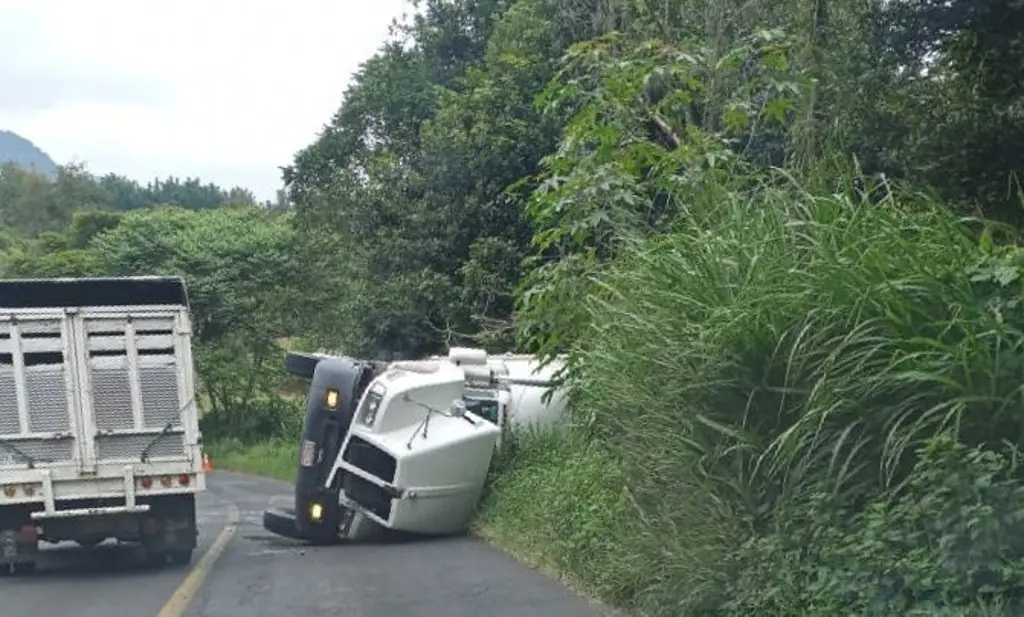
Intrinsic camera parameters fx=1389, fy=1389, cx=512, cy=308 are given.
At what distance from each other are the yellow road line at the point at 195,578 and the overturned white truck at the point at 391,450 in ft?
3.43

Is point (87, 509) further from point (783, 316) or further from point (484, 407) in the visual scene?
point (783, 316)

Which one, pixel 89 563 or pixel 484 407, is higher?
pixel 484 407

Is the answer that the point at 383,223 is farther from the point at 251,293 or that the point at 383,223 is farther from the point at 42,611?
the point at 42,611

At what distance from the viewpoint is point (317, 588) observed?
12578 mm

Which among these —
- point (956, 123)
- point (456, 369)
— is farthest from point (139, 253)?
point (956, 123)

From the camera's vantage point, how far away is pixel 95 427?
587 inches

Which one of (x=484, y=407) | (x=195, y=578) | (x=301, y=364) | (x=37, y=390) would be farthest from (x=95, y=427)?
(x=484, y=407)

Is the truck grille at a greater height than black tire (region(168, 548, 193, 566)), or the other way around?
the truck grille

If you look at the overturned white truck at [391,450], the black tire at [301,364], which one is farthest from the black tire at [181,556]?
the black tire at [301,364]

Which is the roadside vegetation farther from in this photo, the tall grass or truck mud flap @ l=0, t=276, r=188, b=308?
truck mud flap @ l=0, t=276, r=188, b=308

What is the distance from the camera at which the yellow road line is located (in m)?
11.8

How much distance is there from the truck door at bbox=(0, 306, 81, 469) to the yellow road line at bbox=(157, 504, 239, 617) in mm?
1790

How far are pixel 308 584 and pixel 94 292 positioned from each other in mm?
5005

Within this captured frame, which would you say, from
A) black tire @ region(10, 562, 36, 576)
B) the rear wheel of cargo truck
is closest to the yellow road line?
the rear wheel of cargo truck
